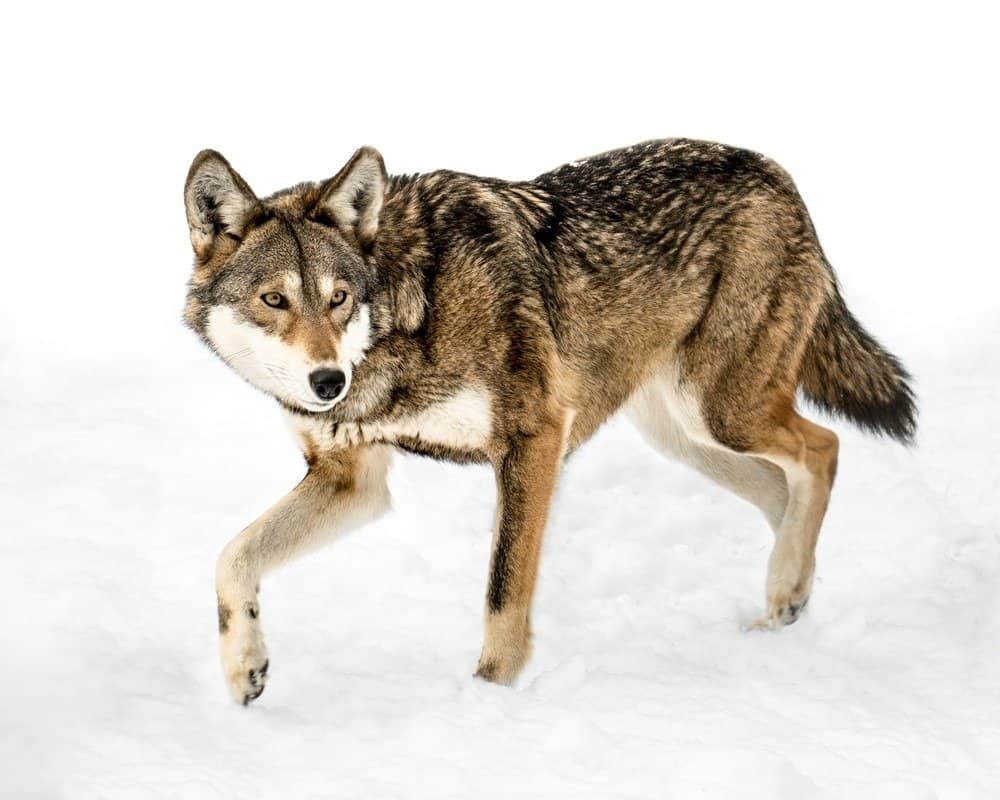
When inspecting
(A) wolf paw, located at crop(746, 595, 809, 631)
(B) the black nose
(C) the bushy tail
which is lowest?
(A) wolf paw, located at crop(746, 595, 809, 631)

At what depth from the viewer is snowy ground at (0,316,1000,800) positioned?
3629 mm

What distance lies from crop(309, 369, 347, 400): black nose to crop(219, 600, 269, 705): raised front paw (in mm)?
787

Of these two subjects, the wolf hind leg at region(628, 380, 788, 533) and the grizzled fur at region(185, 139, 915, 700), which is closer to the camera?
the grizzled fur at region(185, 139, 915, 700)

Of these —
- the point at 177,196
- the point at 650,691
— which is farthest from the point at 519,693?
the point at 177,196

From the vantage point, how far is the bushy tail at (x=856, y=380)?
568 cm

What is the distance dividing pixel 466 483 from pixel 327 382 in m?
2.53

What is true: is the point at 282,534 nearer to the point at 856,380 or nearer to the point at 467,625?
the point at 467,625

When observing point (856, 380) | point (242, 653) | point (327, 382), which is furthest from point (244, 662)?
point (856, 380)

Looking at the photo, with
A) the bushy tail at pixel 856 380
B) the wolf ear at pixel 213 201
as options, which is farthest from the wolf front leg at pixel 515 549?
the bushy tail at pixel 856 380

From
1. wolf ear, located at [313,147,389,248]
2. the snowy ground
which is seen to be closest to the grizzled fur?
wolf ear, located at [313,147,389,248]

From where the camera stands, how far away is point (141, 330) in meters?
7.82

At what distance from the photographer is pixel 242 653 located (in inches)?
164

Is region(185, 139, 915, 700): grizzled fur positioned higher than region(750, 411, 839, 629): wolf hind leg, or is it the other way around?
region(185, 139, 915, 700): grizzled fur

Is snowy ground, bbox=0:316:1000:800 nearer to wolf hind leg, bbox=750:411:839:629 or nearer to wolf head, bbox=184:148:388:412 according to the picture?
wolf hind leg, bbox=750:411:839:629
